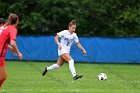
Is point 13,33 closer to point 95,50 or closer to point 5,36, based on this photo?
point 5,36

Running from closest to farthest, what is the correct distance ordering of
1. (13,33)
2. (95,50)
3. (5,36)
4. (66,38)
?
(13,33)
(5,36)
(66,38)
(95,50)

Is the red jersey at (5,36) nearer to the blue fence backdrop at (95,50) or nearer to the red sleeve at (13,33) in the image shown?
the red sleeve at (13,33)

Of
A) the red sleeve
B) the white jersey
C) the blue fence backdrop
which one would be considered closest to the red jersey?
the red sleeve

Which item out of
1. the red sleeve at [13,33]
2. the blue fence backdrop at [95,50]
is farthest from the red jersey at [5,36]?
the blue fence backdrop at [95,50]

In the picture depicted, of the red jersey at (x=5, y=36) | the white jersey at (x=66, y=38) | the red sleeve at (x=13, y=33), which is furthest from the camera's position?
the white jersey at (x=66, y=38)

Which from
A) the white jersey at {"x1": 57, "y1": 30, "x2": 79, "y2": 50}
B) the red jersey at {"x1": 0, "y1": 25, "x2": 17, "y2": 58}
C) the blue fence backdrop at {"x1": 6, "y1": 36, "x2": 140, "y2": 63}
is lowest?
the blue fence backdrop at {"x1": 6, "y1": 36, "x2": 140, "y2": 63}

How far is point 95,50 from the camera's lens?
3050 cm

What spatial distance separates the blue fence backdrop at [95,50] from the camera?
30.5 metres

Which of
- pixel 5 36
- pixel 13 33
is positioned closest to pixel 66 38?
pixel 5 36

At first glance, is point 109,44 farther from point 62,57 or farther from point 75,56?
point 62,57

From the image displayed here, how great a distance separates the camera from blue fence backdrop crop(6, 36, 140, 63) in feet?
99.9

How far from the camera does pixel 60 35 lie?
17.0 metres

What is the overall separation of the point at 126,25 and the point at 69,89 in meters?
28.0

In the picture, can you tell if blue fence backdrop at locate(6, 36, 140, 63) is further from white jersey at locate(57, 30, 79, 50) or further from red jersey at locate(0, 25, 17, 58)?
red jersey at locate(0, 25, 17, 58)
